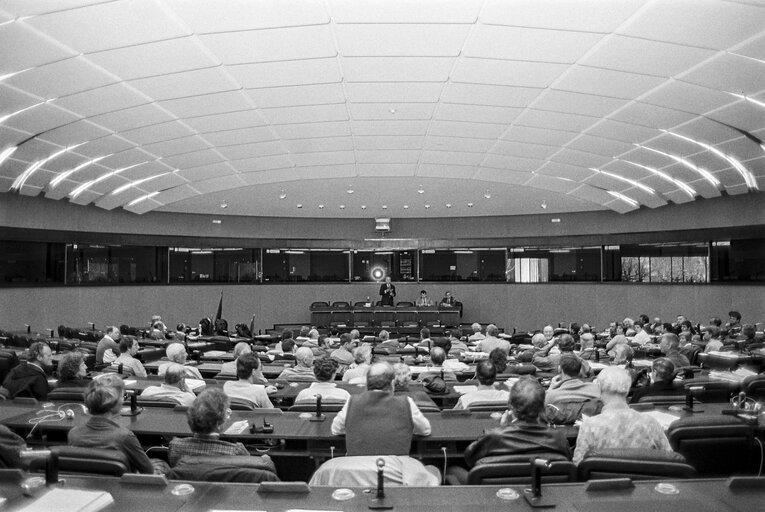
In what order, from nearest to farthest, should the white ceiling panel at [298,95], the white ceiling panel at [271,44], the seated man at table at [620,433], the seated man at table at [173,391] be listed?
the seated man at table at [620,433]
the seated man at table at [173,391]
the white ceiling panel at [271,44]
the white ceiling panel at [298,95]

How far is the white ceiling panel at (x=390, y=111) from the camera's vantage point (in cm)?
1045

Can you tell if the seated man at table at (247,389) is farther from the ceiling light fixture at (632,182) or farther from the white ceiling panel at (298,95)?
the ceiling light fixture at (632,182)

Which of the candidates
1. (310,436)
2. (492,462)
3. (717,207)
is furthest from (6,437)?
(717,207)

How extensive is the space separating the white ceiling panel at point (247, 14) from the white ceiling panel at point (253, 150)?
5695mm

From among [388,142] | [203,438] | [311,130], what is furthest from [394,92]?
[203,438]

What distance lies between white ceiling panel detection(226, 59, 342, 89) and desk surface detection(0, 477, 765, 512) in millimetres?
6605

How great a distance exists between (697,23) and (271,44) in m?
5.00

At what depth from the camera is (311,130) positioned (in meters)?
12.0

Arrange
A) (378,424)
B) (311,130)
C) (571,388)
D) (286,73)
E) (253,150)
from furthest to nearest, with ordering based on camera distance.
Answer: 1. (253,150)
2. (311,130)
3. (286,73)
4. (571,388)
5. (378,424)

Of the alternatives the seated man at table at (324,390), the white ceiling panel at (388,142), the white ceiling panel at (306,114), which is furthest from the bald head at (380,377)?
the white ceiling panel at (388,142)

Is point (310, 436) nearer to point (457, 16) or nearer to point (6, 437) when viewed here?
point (6, 437)

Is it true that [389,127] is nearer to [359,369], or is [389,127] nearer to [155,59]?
[155,59]

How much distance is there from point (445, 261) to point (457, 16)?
19.0m

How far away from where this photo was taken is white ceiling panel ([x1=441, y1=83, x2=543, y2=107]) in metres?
9.41
